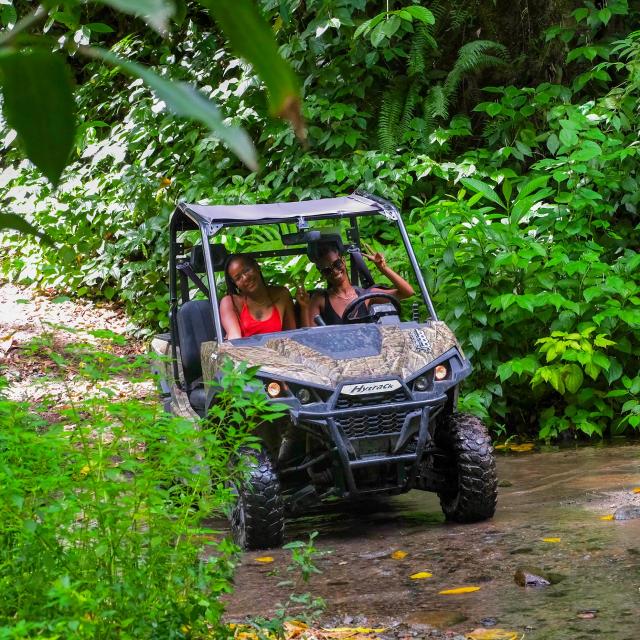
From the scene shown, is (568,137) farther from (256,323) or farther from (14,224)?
(14,224)

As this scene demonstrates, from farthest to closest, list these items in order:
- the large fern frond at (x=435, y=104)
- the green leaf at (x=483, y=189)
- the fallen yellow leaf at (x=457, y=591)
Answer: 1. the large fern frond at (x=435, y=104)
2. the green leaf at (x=483, y=189)
3. the fallen yellow leaf at (x=457, y=591)

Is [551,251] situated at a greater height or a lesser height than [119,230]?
lesser

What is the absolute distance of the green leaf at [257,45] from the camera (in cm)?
39

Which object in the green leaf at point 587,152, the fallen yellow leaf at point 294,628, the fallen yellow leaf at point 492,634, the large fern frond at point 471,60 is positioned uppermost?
the large fern frond at point 471,60

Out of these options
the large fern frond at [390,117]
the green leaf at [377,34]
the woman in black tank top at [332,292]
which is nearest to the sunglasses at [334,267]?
the woman in black tank top at [332,292]

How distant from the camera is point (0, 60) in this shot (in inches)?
15.0

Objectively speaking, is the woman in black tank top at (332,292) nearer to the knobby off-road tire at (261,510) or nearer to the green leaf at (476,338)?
the knobby off-road tire at (261,510)

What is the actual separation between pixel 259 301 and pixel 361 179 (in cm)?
375

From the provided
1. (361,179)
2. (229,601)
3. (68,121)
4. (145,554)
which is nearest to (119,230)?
(361,179)

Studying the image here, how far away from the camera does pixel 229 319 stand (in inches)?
233

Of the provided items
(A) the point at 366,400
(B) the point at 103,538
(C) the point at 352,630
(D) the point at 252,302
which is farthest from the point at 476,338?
(B) the point at 103,538

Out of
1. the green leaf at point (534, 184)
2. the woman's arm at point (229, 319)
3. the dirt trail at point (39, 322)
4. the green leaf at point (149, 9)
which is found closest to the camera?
the green leaf at point (149, 9)

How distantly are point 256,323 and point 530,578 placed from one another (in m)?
2.40

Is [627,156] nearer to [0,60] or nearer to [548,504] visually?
[548,504]
